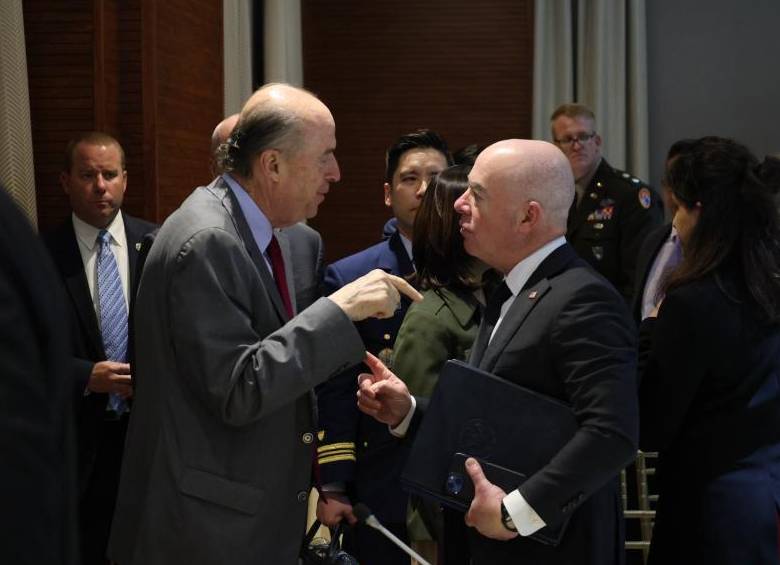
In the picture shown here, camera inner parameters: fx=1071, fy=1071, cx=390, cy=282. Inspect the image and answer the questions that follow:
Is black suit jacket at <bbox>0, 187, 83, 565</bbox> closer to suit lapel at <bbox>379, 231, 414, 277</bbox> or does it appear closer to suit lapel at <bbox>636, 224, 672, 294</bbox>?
suit lapel at <bbox>379, 231, 414, 277</bbox>

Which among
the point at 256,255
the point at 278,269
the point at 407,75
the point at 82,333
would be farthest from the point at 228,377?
the point at 407,75

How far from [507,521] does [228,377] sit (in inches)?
22.4

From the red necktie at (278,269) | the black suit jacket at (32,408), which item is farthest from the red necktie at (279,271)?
the black suit jacket at (32,408)

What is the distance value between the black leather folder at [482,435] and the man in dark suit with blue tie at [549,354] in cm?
2

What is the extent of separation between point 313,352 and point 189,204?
0.41 metres

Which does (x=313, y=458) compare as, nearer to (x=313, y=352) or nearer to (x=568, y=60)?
(x=313, y=352)

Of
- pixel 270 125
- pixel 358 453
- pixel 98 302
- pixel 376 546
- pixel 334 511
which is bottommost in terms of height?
pixel 376 546

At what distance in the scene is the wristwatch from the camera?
6.39 feet

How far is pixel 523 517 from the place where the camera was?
1.94 metres

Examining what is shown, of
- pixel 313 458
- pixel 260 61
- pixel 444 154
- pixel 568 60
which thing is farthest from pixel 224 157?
pixel 568 60

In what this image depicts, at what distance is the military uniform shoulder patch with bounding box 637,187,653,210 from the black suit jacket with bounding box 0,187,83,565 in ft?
13.7

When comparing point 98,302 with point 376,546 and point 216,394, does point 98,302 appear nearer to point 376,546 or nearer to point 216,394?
point 376,546

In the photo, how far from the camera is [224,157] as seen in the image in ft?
7.19

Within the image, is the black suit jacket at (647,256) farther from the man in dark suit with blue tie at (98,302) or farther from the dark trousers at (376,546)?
the man in dark suit with blue tie at (98,302)
